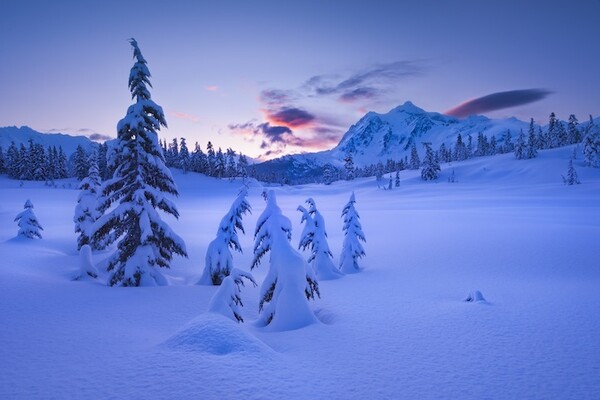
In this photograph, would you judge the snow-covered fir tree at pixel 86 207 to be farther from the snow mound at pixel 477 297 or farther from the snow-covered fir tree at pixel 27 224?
the snow mound at pixel 477 297

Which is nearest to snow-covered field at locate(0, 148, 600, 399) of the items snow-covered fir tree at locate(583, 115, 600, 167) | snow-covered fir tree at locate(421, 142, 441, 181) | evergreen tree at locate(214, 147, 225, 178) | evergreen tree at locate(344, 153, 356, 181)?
snow-covered fir tree at locate(583, 115, 600, 167)

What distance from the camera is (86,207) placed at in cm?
2434

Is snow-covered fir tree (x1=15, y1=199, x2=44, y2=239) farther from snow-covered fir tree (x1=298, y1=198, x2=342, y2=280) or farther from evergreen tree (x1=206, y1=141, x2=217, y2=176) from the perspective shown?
evergreen tree (x1=206, y1=141, x2=217, y2=176)

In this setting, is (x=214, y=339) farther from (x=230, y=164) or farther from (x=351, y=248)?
(x=230, y=164)

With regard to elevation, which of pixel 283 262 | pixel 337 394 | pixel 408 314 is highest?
pixel 283 262

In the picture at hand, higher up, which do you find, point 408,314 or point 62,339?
point 62,339

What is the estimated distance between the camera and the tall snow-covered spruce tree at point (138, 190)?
13086mm

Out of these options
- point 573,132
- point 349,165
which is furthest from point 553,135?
point 349,165

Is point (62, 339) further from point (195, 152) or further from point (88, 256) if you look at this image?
point (195, 152)

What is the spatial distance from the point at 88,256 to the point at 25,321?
758cm

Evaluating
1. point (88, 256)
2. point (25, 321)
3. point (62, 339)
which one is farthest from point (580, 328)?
point (88, 256)

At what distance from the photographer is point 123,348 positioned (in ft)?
18.4

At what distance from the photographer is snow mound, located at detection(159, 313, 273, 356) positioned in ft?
17.1

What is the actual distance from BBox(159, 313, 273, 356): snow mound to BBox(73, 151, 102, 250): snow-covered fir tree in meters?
21.1
